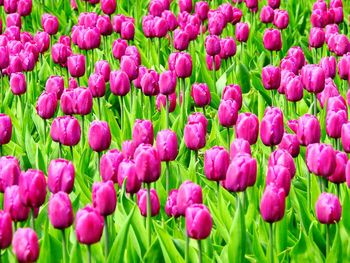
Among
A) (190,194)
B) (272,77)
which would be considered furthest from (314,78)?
(190,194)

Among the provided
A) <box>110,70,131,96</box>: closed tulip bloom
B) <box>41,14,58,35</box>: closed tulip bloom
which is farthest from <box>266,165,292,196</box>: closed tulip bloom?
<box>41,14,58,35</box>: closed tulip bloom

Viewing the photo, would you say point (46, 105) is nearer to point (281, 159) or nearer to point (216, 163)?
point (216, 163)

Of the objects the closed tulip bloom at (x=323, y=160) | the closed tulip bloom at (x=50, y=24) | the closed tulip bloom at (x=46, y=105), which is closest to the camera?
the closed tulip bloom at (x=323, y=160)

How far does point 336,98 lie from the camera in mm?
3914

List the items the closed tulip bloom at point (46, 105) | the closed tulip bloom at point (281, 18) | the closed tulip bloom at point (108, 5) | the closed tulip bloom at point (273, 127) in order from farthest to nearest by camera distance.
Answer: the closed tulip bloom at point (108, 5) < the closed tulip bloom at point (281, 18) < the closed tulip bloom at point (46, 105) < the closed tulip bloom at point (273, 127)

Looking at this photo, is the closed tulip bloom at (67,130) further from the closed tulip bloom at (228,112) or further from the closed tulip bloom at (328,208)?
the closed tulip bloom at (328,208)

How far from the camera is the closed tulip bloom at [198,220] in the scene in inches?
105

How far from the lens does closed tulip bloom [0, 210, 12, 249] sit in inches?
102

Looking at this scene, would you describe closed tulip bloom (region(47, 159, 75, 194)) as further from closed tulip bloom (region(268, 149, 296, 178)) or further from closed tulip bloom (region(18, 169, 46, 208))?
closed tulip bloom (region(268, 149, 296, 178))

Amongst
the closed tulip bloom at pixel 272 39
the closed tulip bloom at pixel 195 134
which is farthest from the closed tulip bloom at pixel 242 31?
the closed tulip bloom at pixel 195 134

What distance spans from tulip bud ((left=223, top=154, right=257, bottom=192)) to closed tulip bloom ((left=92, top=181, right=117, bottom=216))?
43 centimetres

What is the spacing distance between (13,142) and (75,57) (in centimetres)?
62

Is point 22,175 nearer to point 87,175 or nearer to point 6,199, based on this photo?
point 6,199

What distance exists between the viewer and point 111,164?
3186 millimetres
